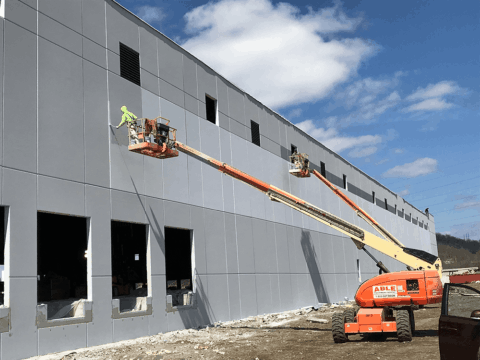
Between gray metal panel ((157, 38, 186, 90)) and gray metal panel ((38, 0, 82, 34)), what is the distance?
4.34 m

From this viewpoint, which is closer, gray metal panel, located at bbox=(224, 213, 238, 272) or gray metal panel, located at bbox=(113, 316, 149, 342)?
gray metal panel, located at bbox=(113, 316, 149, 342)

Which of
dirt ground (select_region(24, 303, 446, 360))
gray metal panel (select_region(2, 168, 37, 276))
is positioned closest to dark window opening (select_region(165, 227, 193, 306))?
dirt ground (select_region(24, 303, 446, 360))

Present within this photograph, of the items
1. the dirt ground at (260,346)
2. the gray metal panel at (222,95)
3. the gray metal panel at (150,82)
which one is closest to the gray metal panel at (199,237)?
the dirt ground at (260,346)

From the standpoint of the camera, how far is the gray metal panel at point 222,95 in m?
23.8

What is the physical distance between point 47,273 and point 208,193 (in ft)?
27.3

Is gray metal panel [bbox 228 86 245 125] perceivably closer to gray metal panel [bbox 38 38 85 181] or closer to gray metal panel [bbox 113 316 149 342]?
gray metal panel [bbox 38 38 85 181]

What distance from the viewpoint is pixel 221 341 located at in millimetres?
16312

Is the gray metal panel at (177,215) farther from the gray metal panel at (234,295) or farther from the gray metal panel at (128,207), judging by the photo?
the gray metal panel at (234,295)

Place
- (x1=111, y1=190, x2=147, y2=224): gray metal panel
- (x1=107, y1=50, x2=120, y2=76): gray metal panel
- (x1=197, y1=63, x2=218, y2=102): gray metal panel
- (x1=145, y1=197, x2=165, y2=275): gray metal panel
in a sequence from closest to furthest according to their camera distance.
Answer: (x1=111, y1=190, x2=147, y2=224): gray metal panel → (x1=107, y1=50, x2=120, y2=76): gray metal panel → (x1=145, y1=197, x2=165, y2=275): gray metal panel → (x1=197, y1=63, x2=218, y2=102): gray metal panel

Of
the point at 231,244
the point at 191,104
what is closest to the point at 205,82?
the point at 191,104

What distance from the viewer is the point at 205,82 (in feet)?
74.8

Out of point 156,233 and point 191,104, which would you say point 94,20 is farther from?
point 156,233

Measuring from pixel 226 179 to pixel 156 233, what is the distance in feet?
19.1

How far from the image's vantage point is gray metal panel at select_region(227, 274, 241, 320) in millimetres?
21906
